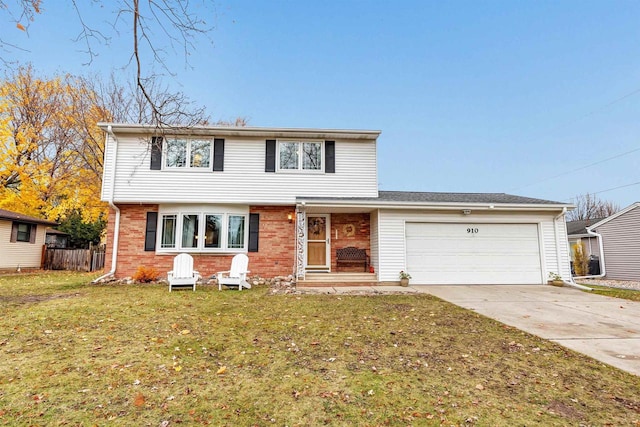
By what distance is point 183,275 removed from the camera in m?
9.12

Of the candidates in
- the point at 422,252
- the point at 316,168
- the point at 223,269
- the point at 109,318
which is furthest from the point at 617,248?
the point at 109,318

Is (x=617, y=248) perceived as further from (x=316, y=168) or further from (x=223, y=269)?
(x=223, y=269)

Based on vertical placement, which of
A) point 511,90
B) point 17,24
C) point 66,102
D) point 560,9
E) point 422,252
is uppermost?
point 511,90

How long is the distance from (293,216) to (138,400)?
8.53 m

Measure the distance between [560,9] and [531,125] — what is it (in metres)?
18.2

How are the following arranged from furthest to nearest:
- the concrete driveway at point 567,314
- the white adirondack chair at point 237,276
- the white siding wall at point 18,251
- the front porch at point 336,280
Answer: the white siding wall at point 18,251 < the front porch at point 336,280 < the white adirondack chair at point 237,276 < the concrete driveway at point 567,314

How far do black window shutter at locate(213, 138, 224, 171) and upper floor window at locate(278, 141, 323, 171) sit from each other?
202 cm

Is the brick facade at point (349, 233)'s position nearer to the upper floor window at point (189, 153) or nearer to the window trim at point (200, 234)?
the window trim at point (200, 234)

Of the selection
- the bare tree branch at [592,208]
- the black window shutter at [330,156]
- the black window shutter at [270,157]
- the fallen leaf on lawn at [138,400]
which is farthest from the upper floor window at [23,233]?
the bare tree branch at [592,208]

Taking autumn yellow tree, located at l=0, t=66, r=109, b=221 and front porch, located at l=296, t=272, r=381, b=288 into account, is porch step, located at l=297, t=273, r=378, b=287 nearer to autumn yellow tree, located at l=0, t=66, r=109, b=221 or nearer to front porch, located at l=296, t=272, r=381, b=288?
front porch, located at l=296, t=272, r=381, b=288

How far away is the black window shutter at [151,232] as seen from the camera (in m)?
10.8

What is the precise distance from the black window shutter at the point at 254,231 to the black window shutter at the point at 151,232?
3.31m

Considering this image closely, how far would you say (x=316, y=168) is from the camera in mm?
11250

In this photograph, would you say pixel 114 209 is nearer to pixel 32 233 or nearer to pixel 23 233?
pixel 23 233
